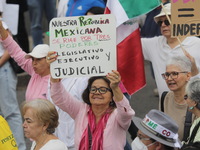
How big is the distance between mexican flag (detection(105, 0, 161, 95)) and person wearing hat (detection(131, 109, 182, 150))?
154cm

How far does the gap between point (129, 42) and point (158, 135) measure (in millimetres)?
1915

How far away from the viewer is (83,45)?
5309 millimetres

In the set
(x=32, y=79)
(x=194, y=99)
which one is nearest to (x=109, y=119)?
(x=194, y=99)

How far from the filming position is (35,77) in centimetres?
657

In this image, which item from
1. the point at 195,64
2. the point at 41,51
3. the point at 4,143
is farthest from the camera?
the point at 41,51

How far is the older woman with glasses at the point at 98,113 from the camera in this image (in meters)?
5.22

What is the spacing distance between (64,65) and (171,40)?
171cm

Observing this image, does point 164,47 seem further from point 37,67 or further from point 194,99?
point 194,99

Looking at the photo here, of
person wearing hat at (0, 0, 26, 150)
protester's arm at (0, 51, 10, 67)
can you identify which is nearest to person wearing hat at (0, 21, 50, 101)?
protester's arm at (0, 51, 10, 67)

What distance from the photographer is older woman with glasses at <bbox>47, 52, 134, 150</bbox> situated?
205 inches

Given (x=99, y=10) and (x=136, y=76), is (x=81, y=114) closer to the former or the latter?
(x=136, y=76)

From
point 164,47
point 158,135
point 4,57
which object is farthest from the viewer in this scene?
point 4,57

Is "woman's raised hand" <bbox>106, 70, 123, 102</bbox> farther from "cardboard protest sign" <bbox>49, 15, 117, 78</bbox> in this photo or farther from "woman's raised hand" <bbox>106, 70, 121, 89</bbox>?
"cardboard protest sign" <bbox>49, 15, 117, 78</bbox>

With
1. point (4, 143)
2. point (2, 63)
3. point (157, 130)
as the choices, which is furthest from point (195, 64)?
point (2, 63)
